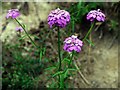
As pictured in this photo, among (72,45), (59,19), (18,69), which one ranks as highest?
(59,19)

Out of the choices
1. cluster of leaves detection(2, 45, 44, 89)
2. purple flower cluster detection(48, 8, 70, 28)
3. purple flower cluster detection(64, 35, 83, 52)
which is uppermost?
purple flower cluster detection(48, 8, 70, 28)

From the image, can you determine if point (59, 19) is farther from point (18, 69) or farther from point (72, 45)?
point (18, 69)

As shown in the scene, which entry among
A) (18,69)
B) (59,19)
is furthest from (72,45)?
(18,69)

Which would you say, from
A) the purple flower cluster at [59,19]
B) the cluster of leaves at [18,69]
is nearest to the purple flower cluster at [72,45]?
the purple flower cluster at [59,19]

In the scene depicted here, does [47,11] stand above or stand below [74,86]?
above

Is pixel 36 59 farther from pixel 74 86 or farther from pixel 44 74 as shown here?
pixel 74 86

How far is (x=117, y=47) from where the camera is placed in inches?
163

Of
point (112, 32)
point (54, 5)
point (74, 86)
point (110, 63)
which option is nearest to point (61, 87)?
point (74, 86)

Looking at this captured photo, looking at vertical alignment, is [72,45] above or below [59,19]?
below

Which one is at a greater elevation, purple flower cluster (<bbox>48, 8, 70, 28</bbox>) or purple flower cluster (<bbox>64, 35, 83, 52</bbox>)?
purple flower cluster (<bbox>48, 8, 70, 28</bbox>)

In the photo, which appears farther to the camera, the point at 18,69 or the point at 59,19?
the point at 18,69

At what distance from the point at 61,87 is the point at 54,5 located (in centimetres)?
199

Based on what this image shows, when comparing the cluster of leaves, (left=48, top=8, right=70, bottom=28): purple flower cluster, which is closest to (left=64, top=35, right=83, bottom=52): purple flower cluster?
(left=48, top=8, right=70, bottom=28): purple flower cluster

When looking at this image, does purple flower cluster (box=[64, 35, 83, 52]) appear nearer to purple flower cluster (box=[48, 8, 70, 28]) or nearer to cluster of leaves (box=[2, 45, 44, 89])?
purple flower cluster (box=[48, 8, 70, 28])
